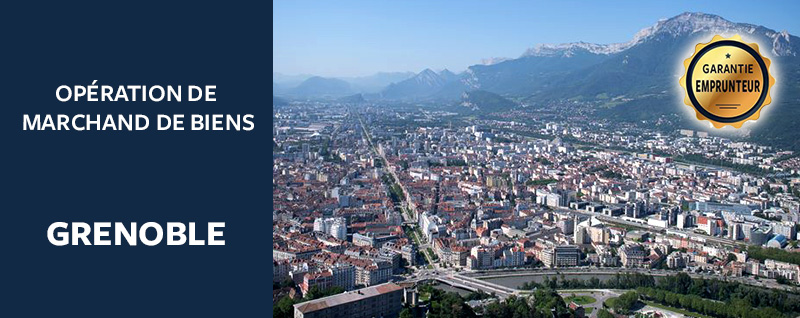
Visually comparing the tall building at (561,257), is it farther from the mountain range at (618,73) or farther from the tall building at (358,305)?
the mountain range at (618,73)

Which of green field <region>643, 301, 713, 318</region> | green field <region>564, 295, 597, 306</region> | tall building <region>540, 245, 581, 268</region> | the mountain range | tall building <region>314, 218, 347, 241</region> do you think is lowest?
green field <region>643, 301, 713, 318</region>

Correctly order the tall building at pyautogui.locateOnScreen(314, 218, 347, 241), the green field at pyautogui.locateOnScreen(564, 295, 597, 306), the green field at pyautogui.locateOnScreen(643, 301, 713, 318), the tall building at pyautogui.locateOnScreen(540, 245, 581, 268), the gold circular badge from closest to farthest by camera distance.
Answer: the gold circular badge → the green field at pyautogui.locateOnScreen(643, 301, 713, 318) → the green field at pyautogui.locateOnScreen(564, 295, 597, 306) → the tall building at pyautogui.locateOnScreen(540, 245, 581, 268) → the tall building at pyautogui.locateOnScreen(314, 218, 347, 241)

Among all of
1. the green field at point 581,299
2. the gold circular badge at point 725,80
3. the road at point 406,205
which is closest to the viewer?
the gold circular badge at point 725,80

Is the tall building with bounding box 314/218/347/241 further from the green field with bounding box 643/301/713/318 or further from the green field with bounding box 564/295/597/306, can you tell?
the green field with bounding box 643/301/713/318

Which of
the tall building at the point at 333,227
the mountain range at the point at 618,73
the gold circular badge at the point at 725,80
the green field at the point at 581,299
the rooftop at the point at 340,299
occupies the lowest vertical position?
the green field at the point at 581,299

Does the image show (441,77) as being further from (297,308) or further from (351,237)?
(297,308)

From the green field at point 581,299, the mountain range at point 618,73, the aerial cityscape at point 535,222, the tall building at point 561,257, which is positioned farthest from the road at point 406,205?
the mountain range at point 618,73

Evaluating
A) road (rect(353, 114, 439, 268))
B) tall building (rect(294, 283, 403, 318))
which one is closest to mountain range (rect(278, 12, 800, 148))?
road (rect(353, 114, 439, 268))
